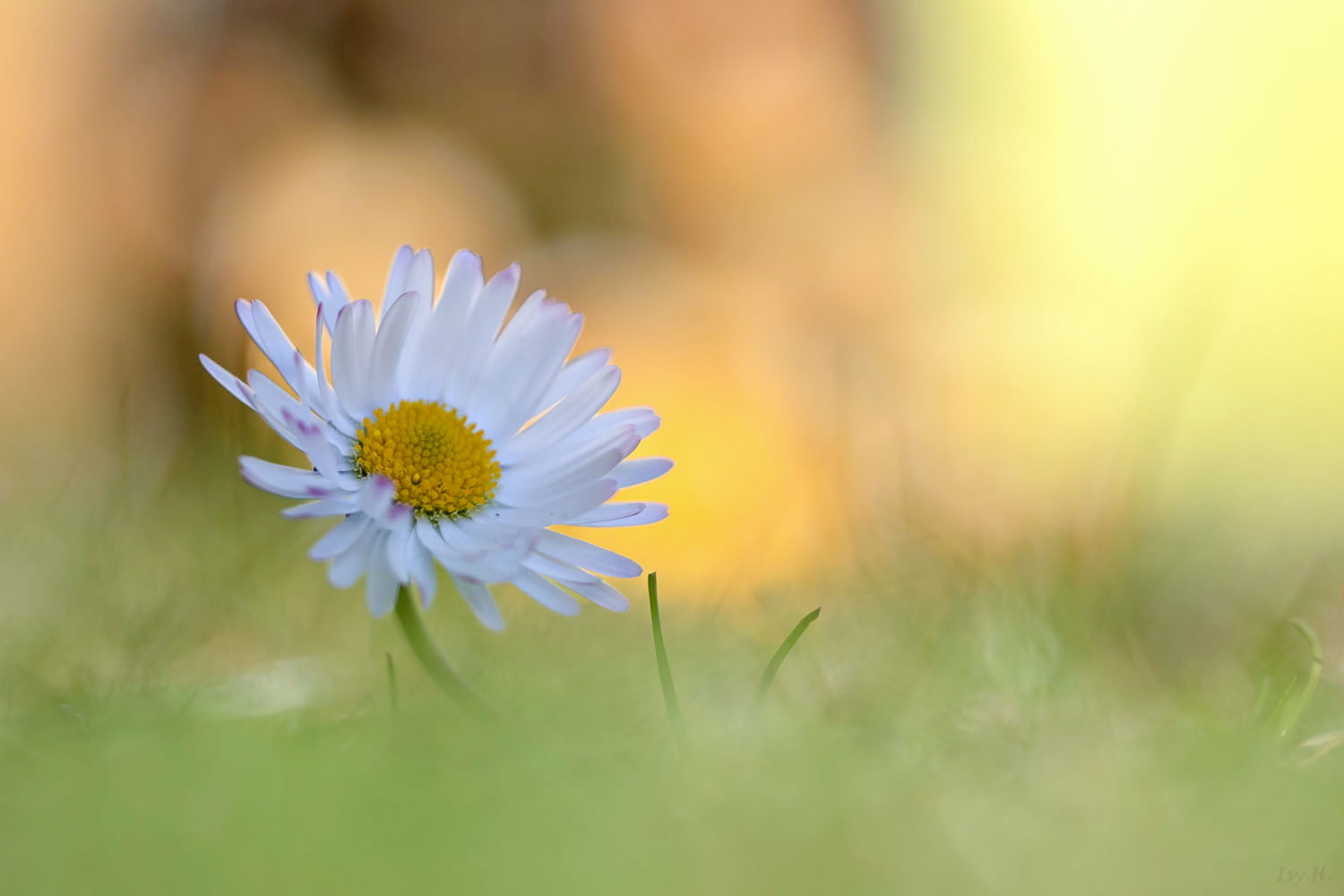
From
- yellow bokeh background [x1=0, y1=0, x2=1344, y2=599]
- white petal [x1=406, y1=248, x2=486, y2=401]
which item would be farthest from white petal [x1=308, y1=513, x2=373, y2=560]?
yellow bokeh background [x1=0, y1=0, x2=1344, y2=599]

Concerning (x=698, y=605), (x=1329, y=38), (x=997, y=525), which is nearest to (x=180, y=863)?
(x=698, y=605)

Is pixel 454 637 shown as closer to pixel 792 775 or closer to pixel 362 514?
pixel 362 514

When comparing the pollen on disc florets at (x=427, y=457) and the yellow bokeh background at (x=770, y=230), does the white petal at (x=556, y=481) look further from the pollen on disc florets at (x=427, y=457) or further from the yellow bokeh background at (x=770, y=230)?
the yellow bokeh background at (x=770, y=230)

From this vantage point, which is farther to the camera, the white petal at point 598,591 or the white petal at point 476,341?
the white petal at point 476,341

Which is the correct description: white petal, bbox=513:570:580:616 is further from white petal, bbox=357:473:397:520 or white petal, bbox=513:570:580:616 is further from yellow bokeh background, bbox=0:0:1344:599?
yellow bokeh background, bbox=0:0:1344:599

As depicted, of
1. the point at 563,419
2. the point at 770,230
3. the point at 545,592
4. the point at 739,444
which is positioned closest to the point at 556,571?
the point at 545,592

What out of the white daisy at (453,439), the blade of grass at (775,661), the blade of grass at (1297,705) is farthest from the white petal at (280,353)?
the blade of grass at (1297,705)

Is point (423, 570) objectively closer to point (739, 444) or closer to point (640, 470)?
point (640, 470)
